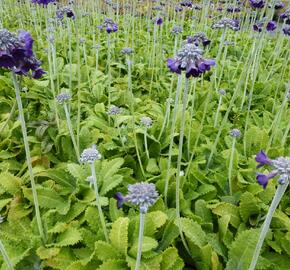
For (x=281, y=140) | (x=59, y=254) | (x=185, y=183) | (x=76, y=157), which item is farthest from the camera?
(x=281, y=140)

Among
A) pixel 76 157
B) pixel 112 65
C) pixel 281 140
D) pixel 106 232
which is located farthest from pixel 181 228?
pixel 112 65

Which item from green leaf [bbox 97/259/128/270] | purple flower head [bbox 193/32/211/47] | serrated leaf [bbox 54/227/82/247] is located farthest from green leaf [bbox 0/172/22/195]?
purple flower head [bbox 193/32/211/47]

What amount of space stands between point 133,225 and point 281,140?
2181 millimetres

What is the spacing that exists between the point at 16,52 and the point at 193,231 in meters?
1.82

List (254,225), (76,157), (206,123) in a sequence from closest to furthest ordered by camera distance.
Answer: (254,225) → (76,157) → (206,123)

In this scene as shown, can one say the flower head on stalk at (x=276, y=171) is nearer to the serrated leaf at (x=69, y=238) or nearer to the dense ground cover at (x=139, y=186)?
the dense ground cover at (x=139, y=186)

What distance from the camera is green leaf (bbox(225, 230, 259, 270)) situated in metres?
2.71

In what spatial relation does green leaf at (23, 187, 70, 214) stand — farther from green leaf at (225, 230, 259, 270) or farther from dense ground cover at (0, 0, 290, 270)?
green leaf at (225, 230, 259, 270)

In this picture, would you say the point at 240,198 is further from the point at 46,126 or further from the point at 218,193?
the point at 46,126

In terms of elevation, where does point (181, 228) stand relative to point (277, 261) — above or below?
above

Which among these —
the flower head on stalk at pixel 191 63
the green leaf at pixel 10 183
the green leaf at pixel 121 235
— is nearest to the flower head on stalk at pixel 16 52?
the flower head on stalk at pixel 191 63

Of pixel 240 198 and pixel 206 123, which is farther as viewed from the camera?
pixel 206 123

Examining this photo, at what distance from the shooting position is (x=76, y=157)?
3949 mm

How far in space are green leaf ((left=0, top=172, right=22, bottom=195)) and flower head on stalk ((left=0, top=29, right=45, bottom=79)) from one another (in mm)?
1502
